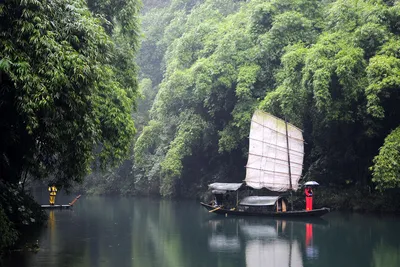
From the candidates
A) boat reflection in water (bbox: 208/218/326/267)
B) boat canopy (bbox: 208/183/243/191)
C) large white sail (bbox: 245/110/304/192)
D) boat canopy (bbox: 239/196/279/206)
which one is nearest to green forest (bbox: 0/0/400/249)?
large white sail (bbox: 245/110/304/192)

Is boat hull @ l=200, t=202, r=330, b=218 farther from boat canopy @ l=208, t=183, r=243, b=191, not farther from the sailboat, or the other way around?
boat canopy @ l=208, t=183, r=243, b=191

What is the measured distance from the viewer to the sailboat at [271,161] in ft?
54.7

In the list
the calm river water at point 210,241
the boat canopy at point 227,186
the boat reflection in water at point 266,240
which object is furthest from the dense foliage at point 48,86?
the boat canopy at point 227,186

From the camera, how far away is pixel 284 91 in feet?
55.0

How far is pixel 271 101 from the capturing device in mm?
17453

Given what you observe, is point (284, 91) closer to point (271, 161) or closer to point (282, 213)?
point (271, 161)

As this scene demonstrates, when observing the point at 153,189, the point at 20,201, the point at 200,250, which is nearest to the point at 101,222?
the point at 20,201

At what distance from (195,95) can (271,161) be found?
5613mm

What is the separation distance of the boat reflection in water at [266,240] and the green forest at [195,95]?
2.82 metres

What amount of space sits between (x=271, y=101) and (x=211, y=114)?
13.7 ft

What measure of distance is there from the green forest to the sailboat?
0.75 meters

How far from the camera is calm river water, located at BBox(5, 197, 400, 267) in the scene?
8945mm

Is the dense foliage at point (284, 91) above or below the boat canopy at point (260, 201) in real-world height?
above

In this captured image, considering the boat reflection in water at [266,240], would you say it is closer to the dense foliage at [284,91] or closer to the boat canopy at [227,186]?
the boat canopy at [227,186]
